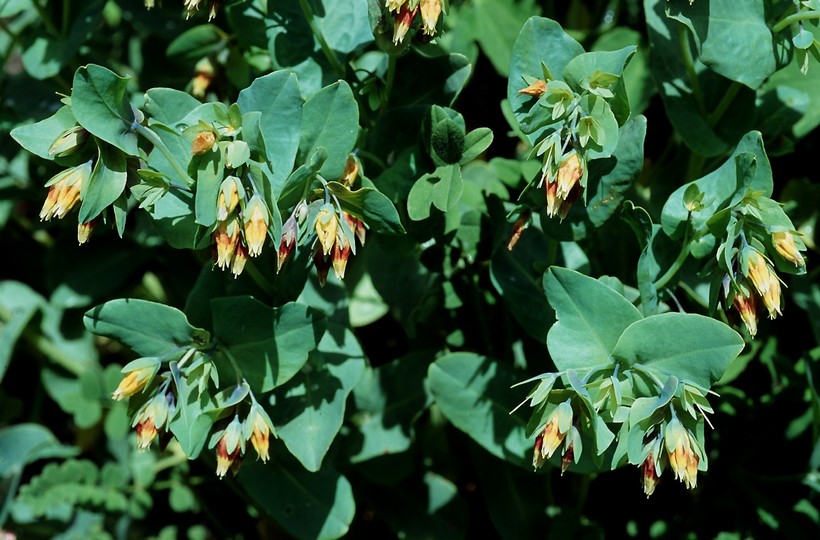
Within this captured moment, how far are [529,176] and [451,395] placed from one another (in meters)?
0.54

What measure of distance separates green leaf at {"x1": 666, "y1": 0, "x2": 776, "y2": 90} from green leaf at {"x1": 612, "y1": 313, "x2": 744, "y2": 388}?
0.59m

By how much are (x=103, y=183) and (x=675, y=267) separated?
3.72ft

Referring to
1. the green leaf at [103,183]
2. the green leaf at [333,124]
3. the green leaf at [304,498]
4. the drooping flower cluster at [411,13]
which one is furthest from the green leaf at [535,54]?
the green leaf at [304,498]

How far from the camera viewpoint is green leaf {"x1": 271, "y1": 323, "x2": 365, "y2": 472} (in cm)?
190

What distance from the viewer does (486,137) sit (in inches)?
72.9

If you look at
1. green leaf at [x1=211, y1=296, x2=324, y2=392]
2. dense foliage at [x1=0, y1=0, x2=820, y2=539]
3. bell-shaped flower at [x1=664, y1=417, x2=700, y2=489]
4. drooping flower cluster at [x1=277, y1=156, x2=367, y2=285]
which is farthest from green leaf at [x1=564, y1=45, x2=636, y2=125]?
green leaf at [x1=211, y1=296, x2=324, y2=392]

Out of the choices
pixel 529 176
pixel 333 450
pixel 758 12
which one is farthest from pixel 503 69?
pixel 333 450

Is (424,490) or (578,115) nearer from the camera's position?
(578,115)

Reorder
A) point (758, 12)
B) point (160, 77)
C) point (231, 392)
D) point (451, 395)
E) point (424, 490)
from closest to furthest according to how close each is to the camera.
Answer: point (231, 392) → point (758, 12) → point (451, 395) → point (424, 490) → point (160, 77)

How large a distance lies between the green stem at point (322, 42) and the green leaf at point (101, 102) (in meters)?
0.48

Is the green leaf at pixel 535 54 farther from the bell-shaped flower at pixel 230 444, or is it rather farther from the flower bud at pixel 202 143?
the bell-shaped flower at pixel 230 444

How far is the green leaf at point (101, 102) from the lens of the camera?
156 cm

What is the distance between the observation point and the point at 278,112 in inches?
67.9

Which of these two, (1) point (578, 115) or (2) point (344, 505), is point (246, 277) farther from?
(1) point (578, 115)
